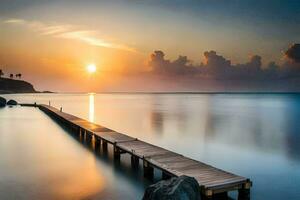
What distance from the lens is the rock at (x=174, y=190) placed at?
7.72 m

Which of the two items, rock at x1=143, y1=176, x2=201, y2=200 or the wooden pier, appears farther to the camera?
the wooden pier

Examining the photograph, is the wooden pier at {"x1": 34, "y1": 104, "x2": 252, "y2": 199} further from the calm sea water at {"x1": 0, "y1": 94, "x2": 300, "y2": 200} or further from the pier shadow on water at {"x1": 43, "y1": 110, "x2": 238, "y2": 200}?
the calm sea water at {"x1": 0, "y1": 94, "x2": 300, "y2": 200}

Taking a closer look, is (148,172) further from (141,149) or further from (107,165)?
(107,165)

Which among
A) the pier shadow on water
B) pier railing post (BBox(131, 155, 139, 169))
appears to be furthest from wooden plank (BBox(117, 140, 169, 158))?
the pier shadow on water

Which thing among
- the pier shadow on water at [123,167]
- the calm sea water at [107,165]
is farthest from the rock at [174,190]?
the calm sea water at [107,165]

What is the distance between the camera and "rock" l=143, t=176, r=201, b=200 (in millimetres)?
7719

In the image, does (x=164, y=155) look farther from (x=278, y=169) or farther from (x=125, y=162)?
(x=278, y=169)

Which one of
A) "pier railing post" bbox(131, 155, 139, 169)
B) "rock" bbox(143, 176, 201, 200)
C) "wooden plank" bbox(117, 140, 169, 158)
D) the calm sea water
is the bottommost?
the calm sea water

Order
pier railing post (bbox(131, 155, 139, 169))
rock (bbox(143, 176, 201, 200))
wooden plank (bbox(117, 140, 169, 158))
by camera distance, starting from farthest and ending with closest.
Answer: pier railing post (bbox(131, 155, 139, 169))
wooden plank (bbox(117, 140, 169, 158))
rock (bbox(143, 176, 201, 200))

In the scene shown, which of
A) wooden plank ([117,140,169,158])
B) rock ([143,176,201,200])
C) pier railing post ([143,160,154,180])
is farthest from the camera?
wooden plank ([117,140,169,158])

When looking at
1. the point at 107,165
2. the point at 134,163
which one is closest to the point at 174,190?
the point at 134,163

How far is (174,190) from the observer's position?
7816 mm

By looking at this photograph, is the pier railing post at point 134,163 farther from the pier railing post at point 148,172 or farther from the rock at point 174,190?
the rock at point 174,190

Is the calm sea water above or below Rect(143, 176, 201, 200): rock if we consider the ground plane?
Result: below
